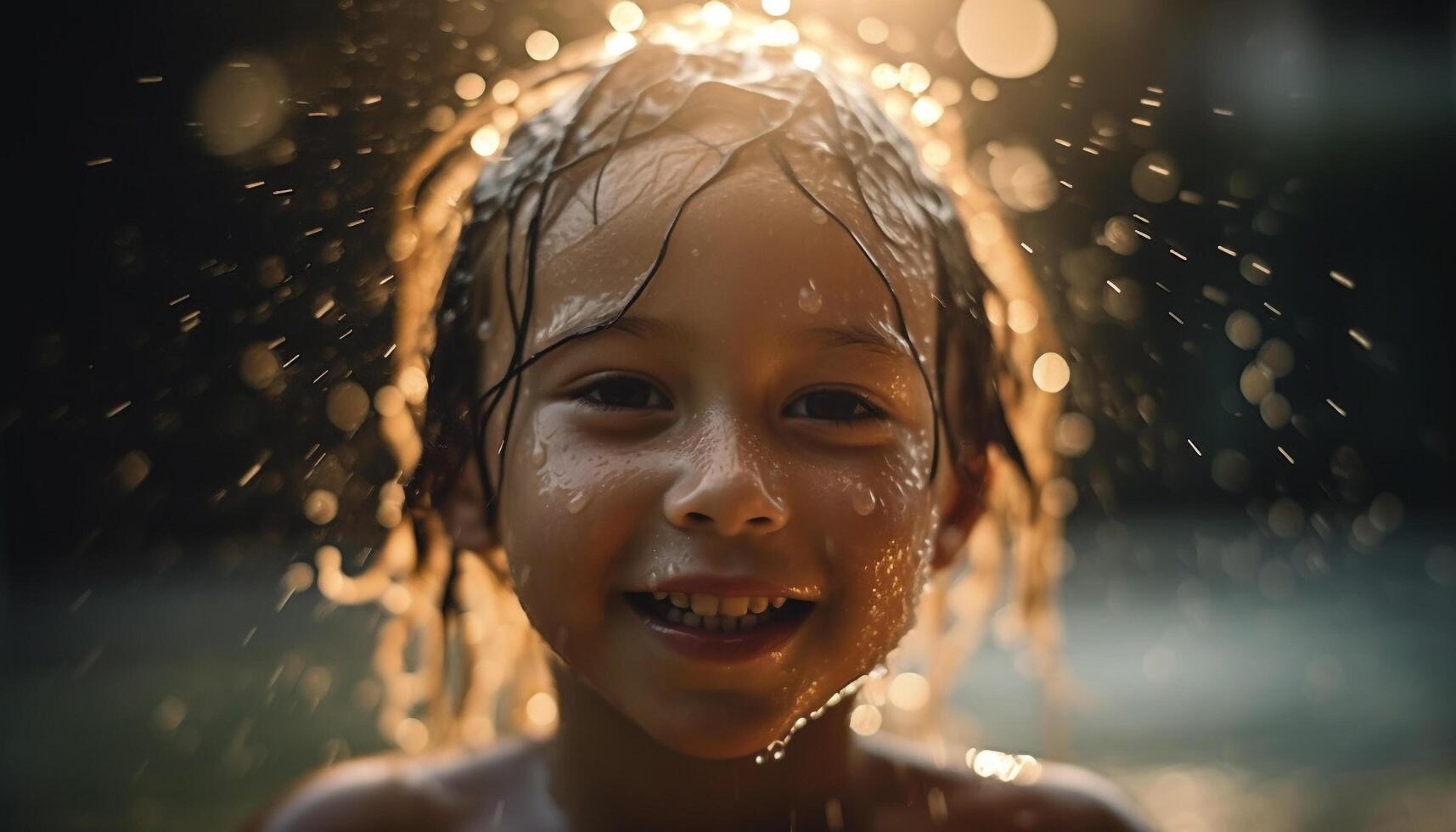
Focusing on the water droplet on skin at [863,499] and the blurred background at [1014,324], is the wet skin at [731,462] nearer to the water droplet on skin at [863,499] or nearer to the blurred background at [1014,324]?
the water droplet on skin at [863,499]

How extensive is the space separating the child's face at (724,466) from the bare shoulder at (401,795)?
1.34ft

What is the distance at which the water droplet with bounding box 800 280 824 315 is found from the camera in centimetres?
119

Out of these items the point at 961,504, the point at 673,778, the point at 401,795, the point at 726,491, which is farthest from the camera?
the point at 401,795

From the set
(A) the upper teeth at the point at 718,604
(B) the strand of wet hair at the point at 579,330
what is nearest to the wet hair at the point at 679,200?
(B) the strand of wet hair at the point at 579,330

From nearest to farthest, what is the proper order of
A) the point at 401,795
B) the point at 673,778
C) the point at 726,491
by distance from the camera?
the point at 726,491 < the point at 673,778 < the point at 401,795

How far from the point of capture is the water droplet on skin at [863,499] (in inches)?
47.1

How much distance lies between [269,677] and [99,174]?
184 centimetres

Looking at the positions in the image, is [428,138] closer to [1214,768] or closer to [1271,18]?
[1214,768]

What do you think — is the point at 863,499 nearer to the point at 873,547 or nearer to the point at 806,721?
the point at 873,547

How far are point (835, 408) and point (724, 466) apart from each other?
156mm

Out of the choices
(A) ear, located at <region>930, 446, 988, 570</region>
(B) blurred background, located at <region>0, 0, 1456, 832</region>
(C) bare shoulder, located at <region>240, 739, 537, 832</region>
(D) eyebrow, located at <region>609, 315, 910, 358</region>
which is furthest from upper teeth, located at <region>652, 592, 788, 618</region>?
(B) blurred background, located at <region>0, 0, 1456, 832</region>

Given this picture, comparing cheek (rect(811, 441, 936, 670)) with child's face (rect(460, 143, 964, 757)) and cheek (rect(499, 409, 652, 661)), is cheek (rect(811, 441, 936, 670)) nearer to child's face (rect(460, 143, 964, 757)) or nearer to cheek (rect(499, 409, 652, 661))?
child's face (rect(460, 143, 964, 757))

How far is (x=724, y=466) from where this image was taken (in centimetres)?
112

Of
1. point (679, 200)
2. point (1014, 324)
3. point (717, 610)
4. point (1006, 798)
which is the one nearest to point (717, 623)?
point (717, 610)
